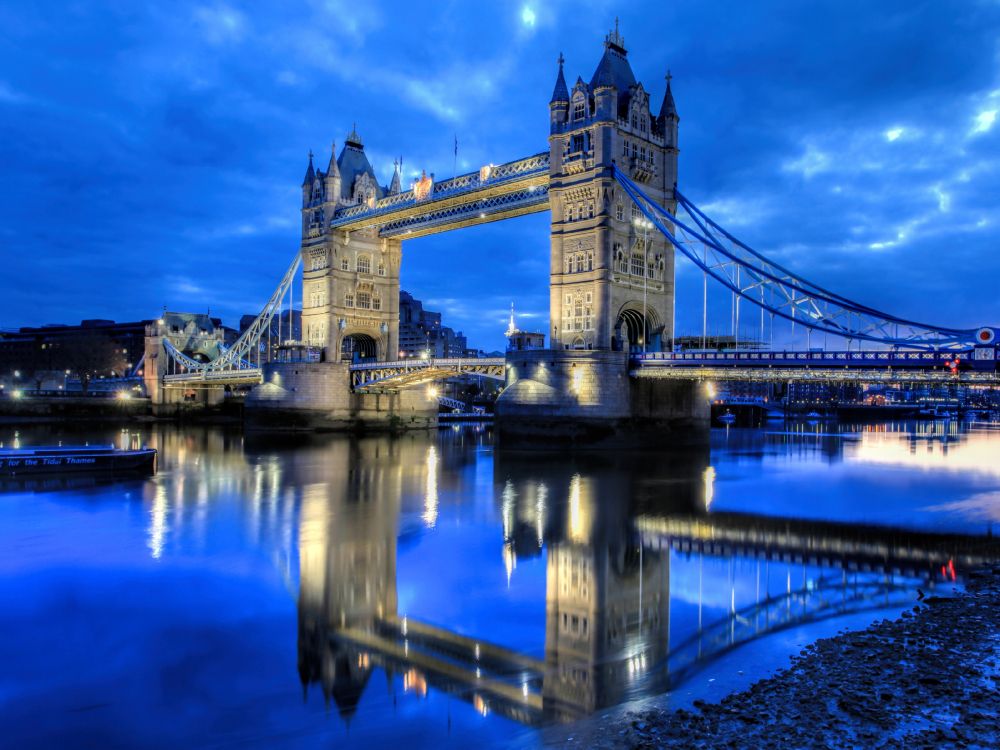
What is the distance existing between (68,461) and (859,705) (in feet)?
78.7

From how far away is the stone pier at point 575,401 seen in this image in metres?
32.0

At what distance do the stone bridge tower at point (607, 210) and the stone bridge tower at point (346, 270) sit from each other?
1699cm

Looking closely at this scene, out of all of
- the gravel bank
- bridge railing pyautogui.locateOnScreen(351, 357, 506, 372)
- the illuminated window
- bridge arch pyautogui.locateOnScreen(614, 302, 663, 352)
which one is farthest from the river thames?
the illuminated window

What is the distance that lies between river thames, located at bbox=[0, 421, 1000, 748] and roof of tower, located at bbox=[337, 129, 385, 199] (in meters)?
30.4

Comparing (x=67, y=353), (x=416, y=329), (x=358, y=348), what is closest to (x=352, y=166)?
(x=358, y=348)

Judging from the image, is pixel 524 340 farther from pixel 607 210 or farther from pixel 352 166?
pixel 352 166

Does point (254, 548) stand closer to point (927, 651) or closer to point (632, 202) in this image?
point (927, 651)

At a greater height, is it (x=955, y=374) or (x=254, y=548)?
(x=955, y=374)

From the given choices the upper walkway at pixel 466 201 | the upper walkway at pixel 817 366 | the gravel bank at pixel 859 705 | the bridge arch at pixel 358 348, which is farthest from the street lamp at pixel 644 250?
the gravel bank at pixel 859 705

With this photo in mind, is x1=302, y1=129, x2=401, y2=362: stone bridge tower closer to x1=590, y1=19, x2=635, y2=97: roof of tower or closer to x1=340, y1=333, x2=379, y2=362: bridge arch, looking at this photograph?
x1=340, y1=333, x2=379, y2=362: bridge arch

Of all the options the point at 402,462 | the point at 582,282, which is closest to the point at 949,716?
the point at 402,462

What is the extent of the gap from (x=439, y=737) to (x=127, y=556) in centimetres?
906

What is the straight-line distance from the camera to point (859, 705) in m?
6.74

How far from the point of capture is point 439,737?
6.54 metres
